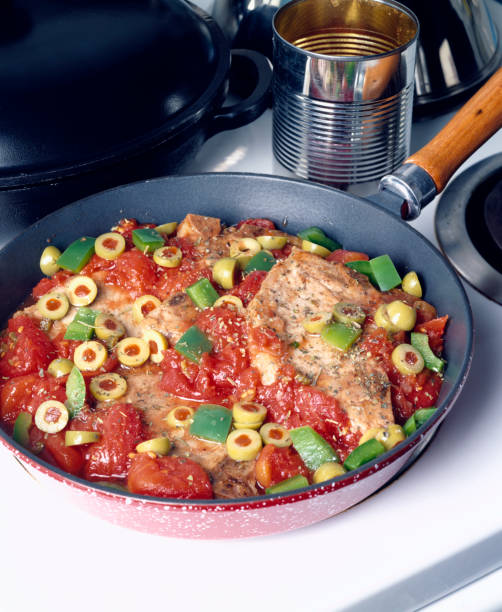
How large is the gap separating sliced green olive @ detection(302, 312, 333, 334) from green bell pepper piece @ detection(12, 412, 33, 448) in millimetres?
680

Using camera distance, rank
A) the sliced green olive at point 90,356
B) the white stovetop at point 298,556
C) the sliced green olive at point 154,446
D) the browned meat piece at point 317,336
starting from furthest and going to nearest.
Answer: the sliced green olive at point 90,356 → the browned meat piece at point 317,336 → the sliced green olive at point 154,446 → the white stovetop at point 298,556

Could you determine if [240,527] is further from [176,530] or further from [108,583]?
[108,583]

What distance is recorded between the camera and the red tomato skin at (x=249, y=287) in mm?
1902

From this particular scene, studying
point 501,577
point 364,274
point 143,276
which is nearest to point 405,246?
point 364,274

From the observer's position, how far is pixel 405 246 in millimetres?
1906

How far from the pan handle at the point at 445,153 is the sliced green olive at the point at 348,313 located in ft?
1.00

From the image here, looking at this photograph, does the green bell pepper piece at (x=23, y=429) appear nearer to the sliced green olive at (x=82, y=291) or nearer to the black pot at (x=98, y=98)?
the sliced green olive at (x=82, y=291)

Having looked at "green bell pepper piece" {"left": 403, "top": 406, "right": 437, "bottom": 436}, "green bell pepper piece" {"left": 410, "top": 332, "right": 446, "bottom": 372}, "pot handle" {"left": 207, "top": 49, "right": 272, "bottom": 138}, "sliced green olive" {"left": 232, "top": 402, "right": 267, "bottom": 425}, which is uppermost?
"pot handle" {"left": 207, "top": 49, "right": 272, "bottom": 138}

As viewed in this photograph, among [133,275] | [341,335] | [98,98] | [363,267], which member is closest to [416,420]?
[341,335]

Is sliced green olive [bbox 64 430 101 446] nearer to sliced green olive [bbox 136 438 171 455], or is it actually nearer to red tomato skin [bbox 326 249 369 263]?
sliced green olive [bbox 136 438 171 455]

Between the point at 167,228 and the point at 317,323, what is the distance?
56 centimetres

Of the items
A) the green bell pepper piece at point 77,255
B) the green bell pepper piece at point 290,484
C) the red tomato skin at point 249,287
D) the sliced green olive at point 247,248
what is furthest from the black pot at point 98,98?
the green bell pepper piece at point 290,484

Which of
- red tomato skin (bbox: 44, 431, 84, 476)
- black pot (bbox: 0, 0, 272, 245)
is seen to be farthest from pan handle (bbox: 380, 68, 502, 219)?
red tomato skin (bbox: 44, 431, 84, 476)

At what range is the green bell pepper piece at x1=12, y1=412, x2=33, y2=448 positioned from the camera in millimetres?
1587
